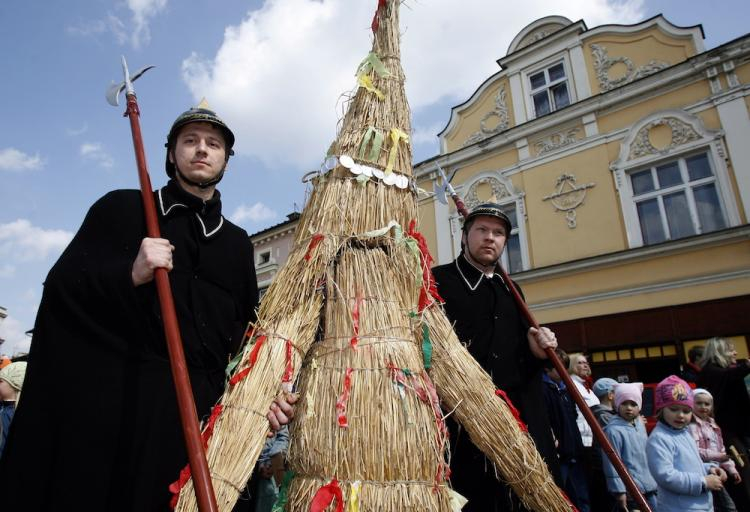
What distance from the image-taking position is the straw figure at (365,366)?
152 centimetres

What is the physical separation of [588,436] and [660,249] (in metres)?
5.49

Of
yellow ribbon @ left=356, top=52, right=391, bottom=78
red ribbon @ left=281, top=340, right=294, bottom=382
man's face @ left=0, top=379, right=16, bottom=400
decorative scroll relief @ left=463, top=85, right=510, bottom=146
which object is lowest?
man's face @ left=0, top=379, right=16, bottom=400

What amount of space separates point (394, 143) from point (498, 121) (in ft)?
34.7

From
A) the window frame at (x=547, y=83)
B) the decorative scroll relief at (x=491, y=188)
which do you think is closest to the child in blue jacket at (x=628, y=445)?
the decorative scroll relief at (x=491, y=188)

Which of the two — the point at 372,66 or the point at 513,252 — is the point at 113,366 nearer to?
the point at 372,66

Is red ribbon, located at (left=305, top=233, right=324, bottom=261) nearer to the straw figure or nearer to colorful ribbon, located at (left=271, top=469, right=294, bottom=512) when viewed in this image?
the straw figure

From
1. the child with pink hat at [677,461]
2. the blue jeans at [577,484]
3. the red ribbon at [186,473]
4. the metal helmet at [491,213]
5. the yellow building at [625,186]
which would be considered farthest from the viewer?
the yellow building at [625,186]

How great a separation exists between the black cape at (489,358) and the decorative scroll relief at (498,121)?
9.83 m

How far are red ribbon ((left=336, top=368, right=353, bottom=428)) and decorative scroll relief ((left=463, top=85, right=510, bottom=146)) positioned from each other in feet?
36.4

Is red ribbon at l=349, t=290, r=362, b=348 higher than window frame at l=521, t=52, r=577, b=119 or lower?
lower

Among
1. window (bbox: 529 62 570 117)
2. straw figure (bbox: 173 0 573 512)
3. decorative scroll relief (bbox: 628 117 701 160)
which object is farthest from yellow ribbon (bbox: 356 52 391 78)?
window (bbox: 529 62 570 117)

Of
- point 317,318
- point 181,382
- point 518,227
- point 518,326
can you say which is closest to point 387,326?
point 317,318

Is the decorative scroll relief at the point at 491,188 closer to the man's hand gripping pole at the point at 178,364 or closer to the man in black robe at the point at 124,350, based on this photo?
the man in black robe at the point at 124,350

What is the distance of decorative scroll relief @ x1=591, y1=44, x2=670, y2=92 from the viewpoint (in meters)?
9.88
